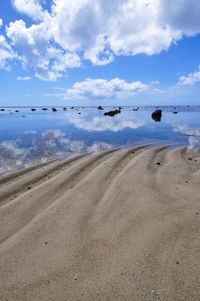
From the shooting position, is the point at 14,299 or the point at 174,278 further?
the point at 174,278

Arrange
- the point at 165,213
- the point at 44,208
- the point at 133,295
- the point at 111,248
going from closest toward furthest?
1. the point at 133,295
2. the point at 111,248
3. the point at 165,213
4. the point at 44,208

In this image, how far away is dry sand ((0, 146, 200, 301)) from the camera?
17.2 ft

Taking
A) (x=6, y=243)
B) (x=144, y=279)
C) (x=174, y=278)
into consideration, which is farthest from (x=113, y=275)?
(x=6, y=243)

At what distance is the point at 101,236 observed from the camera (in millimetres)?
6965

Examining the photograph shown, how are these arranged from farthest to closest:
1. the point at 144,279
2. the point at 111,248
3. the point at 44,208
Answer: the point at 44,208 → the point at 111,248 → the point at 144,279

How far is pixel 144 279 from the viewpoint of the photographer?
5367 mm

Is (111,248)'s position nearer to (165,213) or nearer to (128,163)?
(165,213)

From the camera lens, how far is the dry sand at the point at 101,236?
17.2ft

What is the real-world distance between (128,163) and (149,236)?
781 centimetres

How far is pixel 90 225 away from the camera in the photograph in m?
7.58

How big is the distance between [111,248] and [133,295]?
1.51m

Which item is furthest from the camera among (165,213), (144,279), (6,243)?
(165,213)

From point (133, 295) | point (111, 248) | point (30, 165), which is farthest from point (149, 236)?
point (30, 165)

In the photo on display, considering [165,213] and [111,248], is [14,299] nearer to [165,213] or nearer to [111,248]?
[111,248]
